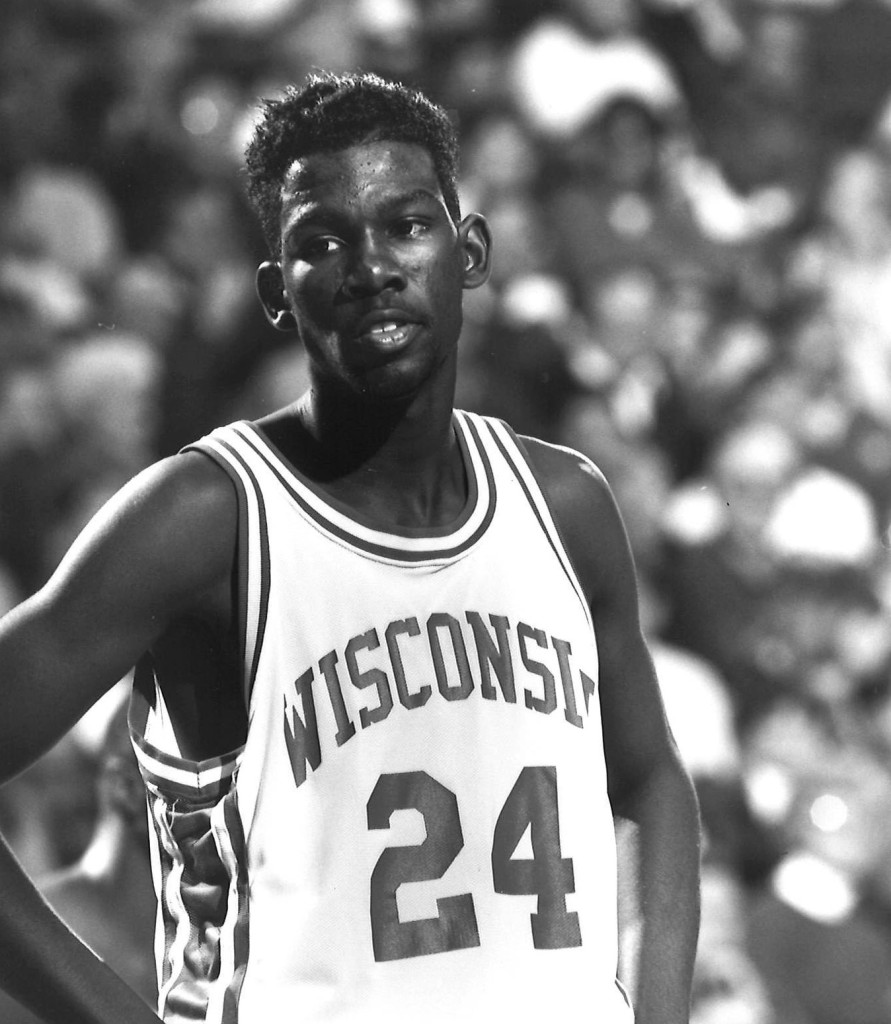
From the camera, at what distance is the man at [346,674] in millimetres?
1104

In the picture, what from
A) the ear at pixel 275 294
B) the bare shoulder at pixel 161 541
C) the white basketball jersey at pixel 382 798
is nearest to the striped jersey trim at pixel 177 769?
the white basketball jersey at pixel 382 798

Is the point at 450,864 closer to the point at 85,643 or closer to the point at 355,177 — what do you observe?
the point at 85,643

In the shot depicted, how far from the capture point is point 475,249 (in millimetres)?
1302

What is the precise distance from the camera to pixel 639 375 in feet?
11.2

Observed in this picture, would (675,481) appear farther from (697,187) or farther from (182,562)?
(182,562)

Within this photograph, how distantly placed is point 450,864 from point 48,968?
29 centimetres

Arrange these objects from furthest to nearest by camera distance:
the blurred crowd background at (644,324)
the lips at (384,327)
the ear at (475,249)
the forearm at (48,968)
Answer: the blurred crowd background at (644,324)
the ear at (475,249)
the lips at (384,327)
the forearm at (48,968)

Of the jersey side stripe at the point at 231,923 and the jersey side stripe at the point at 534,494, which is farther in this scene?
the jersey side stripe at the point at 534,494

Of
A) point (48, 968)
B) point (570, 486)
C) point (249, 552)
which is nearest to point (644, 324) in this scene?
point (570, 486)

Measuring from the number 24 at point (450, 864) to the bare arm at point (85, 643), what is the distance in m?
0.18

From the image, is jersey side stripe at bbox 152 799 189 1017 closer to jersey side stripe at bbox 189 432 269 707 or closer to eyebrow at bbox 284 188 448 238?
jersey side stripe at bbox 189 432 269 707

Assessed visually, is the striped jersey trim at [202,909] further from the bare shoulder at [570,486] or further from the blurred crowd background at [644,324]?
the blurred crowd background at [644,324]

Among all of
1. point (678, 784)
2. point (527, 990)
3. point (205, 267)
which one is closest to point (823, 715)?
point (205, 267)

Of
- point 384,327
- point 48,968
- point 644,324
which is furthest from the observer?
point 644,324
